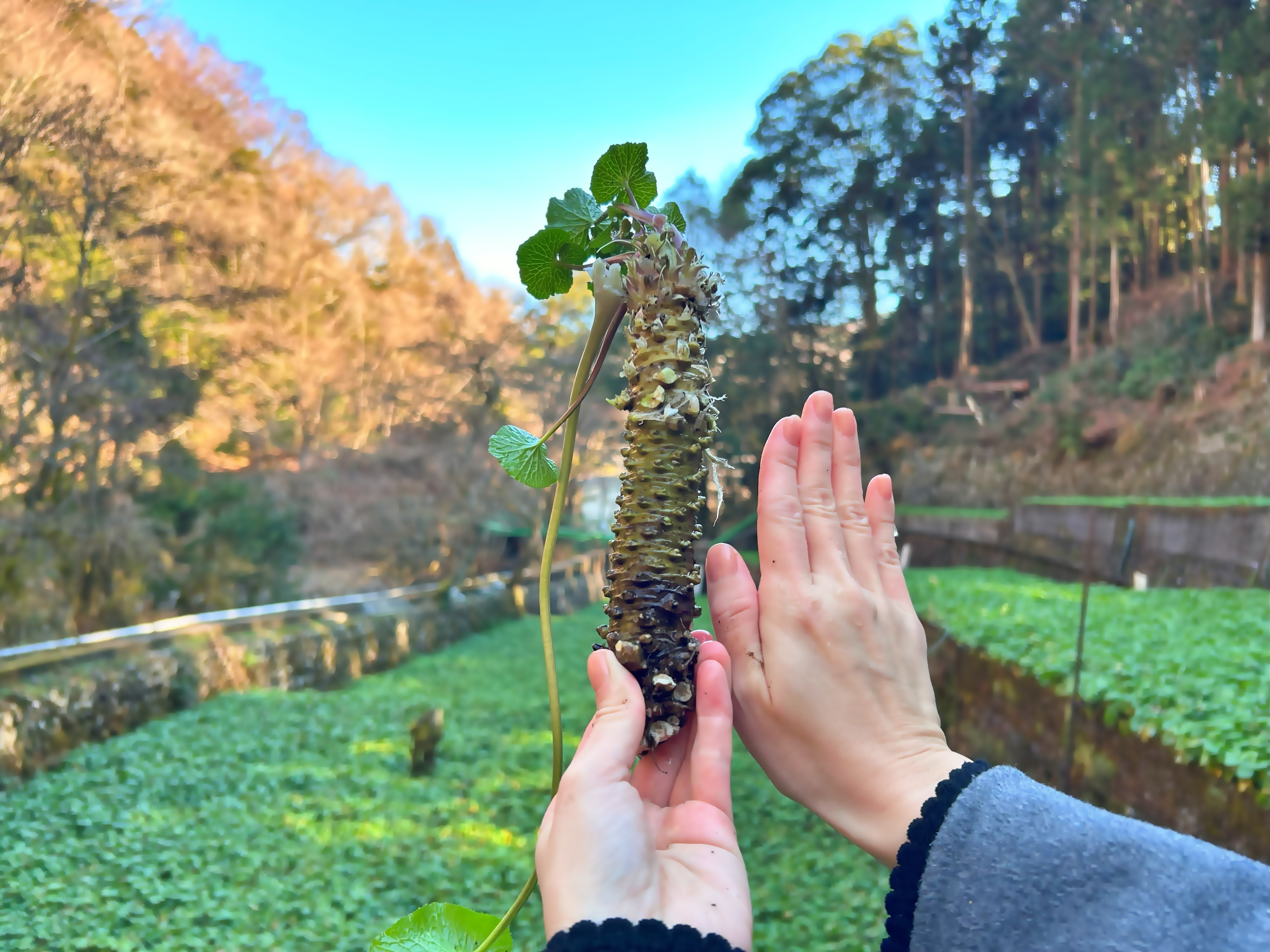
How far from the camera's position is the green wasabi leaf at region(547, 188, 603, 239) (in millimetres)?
859

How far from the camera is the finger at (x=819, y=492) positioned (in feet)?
3.11

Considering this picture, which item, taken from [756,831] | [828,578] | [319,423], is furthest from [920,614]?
[319,423]

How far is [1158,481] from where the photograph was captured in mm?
9062

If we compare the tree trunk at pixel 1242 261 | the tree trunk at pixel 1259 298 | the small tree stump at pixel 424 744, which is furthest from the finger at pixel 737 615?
the tree trunk at pixel 1259 298

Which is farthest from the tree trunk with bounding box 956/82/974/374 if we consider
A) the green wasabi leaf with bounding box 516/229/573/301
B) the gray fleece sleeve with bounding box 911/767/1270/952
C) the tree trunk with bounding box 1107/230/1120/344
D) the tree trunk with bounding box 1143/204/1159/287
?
the gray fleece sleeve with bounding box 911/767/1270/952

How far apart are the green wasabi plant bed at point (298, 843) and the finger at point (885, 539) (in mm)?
2076

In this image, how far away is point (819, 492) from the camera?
0.95 metres

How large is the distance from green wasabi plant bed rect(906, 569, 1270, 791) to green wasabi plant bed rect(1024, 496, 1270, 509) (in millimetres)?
849

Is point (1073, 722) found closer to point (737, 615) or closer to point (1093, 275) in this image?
point (737, 615)

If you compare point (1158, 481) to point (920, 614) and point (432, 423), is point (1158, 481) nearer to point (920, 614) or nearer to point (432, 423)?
point (920, 614)

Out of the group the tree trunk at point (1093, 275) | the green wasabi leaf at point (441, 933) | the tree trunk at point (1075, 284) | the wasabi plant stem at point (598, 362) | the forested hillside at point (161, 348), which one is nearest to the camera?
the green wasabi leaf at point (441, 933)

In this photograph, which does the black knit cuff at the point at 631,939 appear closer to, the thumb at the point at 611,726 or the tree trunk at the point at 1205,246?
the thumb at the point at 611,726

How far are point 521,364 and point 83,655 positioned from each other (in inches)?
354

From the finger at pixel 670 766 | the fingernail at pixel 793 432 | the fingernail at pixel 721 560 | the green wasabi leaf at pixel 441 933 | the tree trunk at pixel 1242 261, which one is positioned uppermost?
the tree trunk at pixel 1242 261
